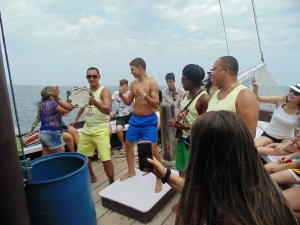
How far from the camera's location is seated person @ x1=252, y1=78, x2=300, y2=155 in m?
2.96

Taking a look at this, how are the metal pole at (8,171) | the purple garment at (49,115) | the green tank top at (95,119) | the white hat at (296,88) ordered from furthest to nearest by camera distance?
the purple garment at (49,115)
the green tank top at (95,119)
the white hat at (296,88)
the metal pole at (8,171)

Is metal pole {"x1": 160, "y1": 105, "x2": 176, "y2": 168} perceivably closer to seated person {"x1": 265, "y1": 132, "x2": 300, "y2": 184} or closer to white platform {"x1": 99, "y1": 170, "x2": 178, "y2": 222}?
white platform {"x1": 99, "y1": 170, "x2": 178, "y2": 222}

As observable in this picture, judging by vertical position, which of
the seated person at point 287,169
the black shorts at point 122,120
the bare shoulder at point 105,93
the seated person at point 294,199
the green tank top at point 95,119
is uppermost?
the bare shoulder at point 105,93

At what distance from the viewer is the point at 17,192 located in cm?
148

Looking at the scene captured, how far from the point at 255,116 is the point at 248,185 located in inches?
53.6

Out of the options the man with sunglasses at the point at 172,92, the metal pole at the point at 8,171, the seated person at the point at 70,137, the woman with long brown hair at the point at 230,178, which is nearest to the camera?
the woman with long brown hair at the point at 230,178

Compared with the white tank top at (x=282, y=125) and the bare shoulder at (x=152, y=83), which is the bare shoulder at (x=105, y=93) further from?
the white tank top at (x=282, y=125)

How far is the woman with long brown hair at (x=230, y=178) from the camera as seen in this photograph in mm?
946

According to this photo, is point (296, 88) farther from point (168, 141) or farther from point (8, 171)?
point (8, 171)

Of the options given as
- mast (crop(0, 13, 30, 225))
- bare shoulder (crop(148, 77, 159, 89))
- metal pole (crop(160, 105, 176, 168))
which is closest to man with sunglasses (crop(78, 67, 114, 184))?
bare shoulder (crop(148, 77, 159, 89))

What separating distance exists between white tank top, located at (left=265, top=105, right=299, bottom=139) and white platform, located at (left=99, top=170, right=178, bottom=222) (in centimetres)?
160

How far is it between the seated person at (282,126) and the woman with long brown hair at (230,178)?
2142 mm

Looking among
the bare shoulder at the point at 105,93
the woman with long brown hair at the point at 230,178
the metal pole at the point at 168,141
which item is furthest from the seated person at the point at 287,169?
the bare shoulder at the point at 105,93

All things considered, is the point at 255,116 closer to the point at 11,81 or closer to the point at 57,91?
the point at 11,81
